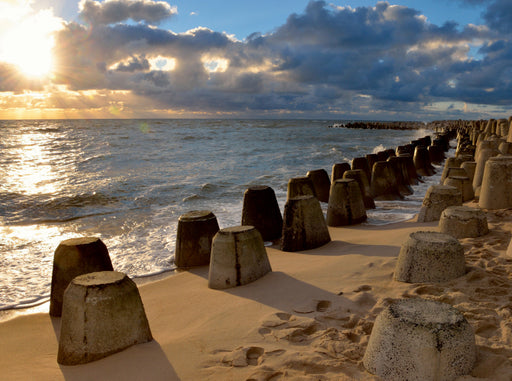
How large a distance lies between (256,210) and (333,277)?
118 inches

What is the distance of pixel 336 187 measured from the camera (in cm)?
783

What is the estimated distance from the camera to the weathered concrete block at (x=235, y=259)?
4660 millimetres

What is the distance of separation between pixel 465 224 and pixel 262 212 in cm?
340

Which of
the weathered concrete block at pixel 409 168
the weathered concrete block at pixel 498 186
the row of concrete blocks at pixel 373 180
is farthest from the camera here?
the weathered concrete block at pixel 409 168

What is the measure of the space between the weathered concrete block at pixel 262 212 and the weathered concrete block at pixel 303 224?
3.38 feet

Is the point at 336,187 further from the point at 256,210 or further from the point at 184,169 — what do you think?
the point at 184,169

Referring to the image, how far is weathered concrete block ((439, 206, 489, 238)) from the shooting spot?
504cm

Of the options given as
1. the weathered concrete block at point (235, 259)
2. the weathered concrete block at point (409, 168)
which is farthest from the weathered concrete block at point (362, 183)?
the weathered concrete block at point (235, 259)

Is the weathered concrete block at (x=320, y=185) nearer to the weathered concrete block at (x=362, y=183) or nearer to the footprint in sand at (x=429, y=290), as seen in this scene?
the weathered concrete block at (x=362, y=183)

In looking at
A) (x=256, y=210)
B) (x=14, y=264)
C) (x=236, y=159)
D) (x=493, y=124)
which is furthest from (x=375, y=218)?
(x=493, y=124)

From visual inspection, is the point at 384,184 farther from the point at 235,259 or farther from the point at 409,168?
the point at 235,259

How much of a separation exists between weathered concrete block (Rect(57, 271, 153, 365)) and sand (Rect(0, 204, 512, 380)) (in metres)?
0.09

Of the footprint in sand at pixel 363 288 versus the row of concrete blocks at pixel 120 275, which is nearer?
the row of concrete blocks at pixel 120 275

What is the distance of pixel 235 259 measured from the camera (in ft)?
15.3
